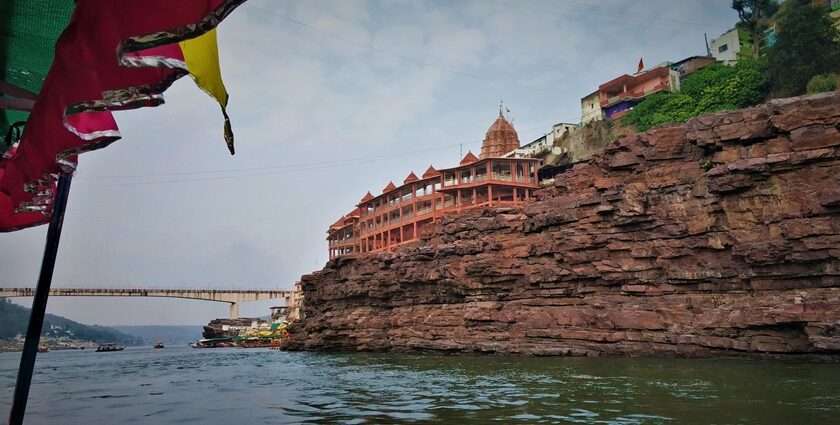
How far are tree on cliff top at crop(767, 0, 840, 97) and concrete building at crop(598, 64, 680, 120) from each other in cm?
1240

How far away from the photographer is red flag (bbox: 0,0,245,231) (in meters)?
1.90

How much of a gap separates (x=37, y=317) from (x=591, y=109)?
63.5 meters

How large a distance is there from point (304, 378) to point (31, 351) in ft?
56.4

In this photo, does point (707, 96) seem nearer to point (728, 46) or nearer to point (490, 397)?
point (728, 46)

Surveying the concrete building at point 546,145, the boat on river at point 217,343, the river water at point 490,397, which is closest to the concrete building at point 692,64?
the concrete building at point 546,145

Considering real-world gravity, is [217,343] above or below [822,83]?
below

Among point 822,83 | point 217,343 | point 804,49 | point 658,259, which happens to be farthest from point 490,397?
point 217,343

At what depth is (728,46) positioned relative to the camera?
53969 mm

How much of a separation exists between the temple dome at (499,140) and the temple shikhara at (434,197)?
1.99ft

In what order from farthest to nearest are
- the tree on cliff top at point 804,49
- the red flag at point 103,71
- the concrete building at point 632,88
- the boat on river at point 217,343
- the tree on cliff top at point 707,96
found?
the boat on river at point 217,343 → the concrete building at point 632,88 → the tree on cliff top at point 707,96 → the tree on cliff top at point 804,49 → the red flag at point 103,71

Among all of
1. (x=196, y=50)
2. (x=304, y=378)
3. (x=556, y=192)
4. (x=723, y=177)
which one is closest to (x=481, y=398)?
(x=304, y=378)

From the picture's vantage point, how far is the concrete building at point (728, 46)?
174ft

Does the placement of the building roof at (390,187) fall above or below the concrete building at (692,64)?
below

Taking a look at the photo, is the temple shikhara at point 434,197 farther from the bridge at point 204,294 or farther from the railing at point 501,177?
the bridge at point 204,294
